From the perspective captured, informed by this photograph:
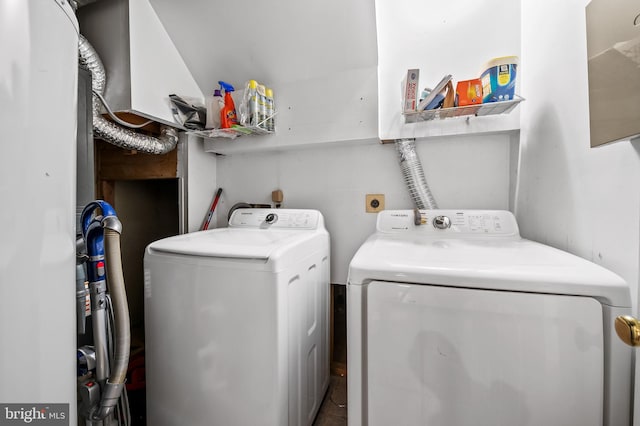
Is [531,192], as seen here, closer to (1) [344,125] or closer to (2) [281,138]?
(1) [344,125]

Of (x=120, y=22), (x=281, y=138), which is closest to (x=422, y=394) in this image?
(x=281, y=138)

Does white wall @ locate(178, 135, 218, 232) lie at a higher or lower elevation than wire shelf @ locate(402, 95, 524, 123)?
lower

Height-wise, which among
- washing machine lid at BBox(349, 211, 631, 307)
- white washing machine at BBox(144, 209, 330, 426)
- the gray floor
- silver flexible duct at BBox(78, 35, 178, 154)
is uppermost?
silver flexible duct at BBox(78, 35, 178, 154)

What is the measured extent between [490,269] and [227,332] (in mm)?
982

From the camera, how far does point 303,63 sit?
5.42 feet

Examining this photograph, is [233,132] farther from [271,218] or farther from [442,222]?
[442,222]

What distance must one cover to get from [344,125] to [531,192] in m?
1.06

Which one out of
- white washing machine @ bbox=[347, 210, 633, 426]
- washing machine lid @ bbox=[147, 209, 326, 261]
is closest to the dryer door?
white washing machine @ bbox=[347, 210, 633, 426]

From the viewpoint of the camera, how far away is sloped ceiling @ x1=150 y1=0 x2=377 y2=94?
4.70 ft

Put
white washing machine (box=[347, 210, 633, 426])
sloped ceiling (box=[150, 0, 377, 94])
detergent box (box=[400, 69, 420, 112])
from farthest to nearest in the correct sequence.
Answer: sloped ceiling (box=[150, 0, 377, 94]) → detergent box (box=[400, 69, 420, 112]) → white washing machine (box=[347, 210, 633, 426])

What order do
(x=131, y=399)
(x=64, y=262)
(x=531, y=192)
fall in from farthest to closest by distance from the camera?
1. (x=131, y=399)
2. (x=531, y=192)
3. (x=64, y=262)

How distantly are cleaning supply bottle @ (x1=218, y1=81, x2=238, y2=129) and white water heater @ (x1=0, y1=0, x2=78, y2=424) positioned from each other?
99 cm

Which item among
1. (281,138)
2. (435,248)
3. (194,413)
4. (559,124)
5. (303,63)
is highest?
(303,63)

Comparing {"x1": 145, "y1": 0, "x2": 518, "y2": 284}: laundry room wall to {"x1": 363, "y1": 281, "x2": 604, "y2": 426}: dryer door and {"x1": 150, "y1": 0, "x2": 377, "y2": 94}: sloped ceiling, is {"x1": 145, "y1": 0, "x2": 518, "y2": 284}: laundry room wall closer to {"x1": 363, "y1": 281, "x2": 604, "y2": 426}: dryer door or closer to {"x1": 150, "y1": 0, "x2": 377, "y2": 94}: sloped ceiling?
{"x1": 150, "y1": 0, "x2": 377, "y2": 94}: sloped ceiling
